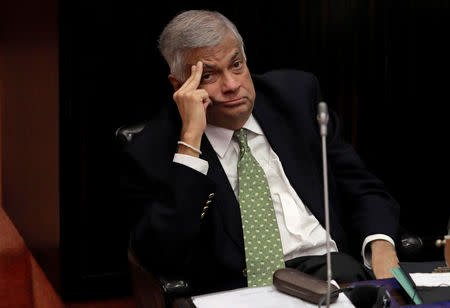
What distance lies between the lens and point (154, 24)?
2975 mm

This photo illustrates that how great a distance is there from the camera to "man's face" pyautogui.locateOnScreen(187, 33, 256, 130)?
2.09 m

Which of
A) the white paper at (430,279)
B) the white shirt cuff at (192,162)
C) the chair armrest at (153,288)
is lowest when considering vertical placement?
the chair armrest at (153,288)

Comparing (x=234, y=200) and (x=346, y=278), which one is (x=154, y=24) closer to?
(x=234, y=200)

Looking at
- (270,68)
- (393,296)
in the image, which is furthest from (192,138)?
(270,68)

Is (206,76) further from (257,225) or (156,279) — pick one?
(156,279)

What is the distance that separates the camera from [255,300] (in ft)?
4.77

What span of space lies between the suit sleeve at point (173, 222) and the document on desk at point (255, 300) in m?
0.46

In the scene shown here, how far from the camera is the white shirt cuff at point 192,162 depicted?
1.95 meters

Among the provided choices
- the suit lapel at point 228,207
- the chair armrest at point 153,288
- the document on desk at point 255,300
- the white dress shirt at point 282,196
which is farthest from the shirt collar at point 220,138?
the document on desk at point 255,300

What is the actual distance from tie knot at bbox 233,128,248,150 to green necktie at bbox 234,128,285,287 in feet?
0.09

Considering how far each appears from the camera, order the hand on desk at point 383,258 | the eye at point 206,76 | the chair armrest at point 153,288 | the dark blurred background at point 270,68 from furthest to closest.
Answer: the dark blurred background at point 270,68
the eye at point 206,76
the hand on desk at point 383,258
the chair armrest at point 153,288

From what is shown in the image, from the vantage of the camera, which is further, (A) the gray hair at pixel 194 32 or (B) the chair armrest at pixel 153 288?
(A) the gray hair at pixel 194 32

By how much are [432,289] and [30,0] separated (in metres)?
2.29

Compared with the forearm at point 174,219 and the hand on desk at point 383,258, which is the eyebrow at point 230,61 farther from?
the hand on desk at point 383,258
